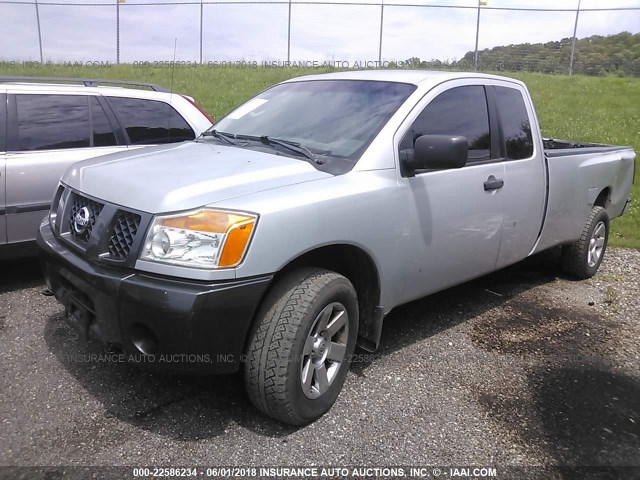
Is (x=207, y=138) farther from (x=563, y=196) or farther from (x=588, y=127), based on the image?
(x=588, y=127)

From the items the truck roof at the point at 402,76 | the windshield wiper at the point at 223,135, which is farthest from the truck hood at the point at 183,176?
the truck roof at the point at 402,76

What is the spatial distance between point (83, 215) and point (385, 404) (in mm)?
1973

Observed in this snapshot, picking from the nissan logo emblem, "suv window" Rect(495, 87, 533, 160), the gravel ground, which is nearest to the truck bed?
"suv window" Rect(495, 87, 533, 160)

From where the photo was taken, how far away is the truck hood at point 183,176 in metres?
2.66

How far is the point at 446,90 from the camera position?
3.84 meters

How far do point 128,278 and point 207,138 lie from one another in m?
1.67

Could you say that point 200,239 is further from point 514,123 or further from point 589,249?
point 589,249

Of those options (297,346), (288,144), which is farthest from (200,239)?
(288,144)

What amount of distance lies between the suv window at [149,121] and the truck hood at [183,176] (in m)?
1.92

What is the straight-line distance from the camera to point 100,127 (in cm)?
512

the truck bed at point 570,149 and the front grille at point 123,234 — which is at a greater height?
the truck bed at point 570,149

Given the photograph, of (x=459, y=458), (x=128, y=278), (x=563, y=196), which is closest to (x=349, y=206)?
(x=128, y=278)

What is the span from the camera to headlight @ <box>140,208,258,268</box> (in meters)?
2.54

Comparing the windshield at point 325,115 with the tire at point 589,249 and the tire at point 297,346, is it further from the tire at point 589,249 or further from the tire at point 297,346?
the tire at point 589,249
